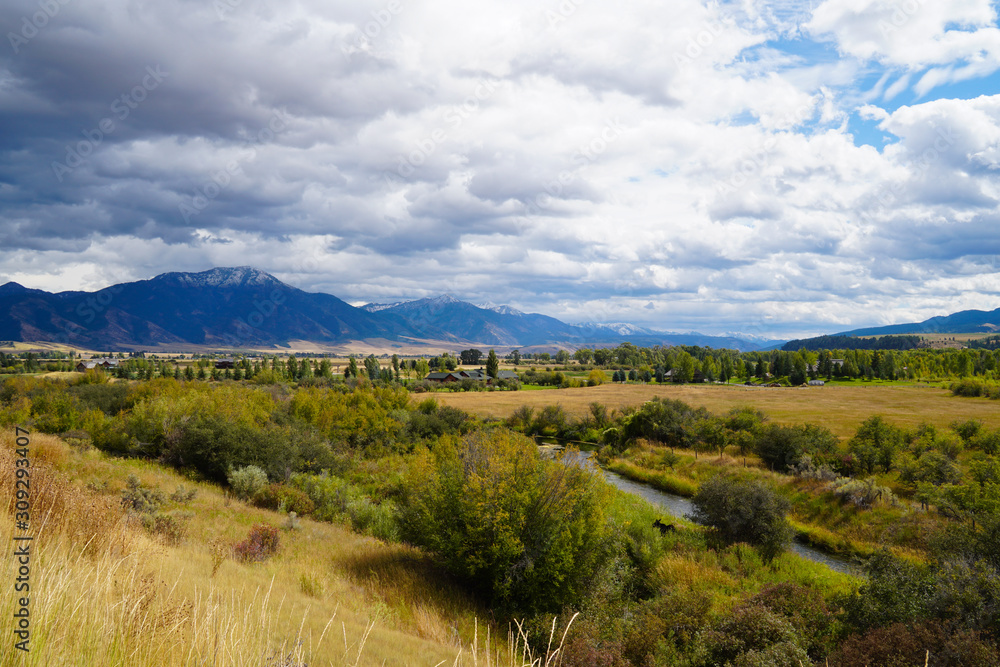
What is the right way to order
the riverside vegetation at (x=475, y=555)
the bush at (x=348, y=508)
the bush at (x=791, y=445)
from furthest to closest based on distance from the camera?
the bush at (x=791, y=445), the bush at (x=348, y=508), the riverside vegetation at (x=475, y=555)

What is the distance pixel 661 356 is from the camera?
608 feet

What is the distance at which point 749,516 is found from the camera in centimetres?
2227

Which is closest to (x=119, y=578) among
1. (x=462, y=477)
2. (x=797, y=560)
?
(x=462, y=477)

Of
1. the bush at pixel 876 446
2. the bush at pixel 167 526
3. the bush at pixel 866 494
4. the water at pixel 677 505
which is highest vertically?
the bush at pixel 167 526

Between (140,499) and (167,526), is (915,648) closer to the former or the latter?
(167,526)

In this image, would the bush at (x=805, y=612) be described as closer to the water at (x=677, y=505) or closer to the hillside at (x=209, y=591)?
the water at (x=677, y=505)

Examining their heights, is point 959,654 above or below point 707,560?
above

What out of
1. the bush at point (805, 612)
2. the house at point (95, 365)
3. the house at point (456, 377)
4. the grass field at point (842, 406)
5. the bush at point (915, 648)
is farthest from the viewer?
the house at point (456, 377)

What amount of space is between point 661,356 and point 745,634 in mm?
181028

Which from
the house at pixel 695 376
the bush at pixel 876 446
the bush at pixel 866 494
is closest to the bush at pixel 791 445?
the bush at pixel 876 446

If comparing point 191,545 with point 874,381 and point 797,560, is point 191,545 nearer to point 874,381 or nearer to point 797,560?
point 797,560

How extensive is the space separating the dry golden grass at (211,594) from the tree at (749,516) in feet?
47.3

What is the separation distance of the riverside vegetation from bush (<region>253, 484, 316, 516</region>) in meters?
0.10

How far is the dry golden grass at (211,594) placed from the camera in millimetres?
3395
